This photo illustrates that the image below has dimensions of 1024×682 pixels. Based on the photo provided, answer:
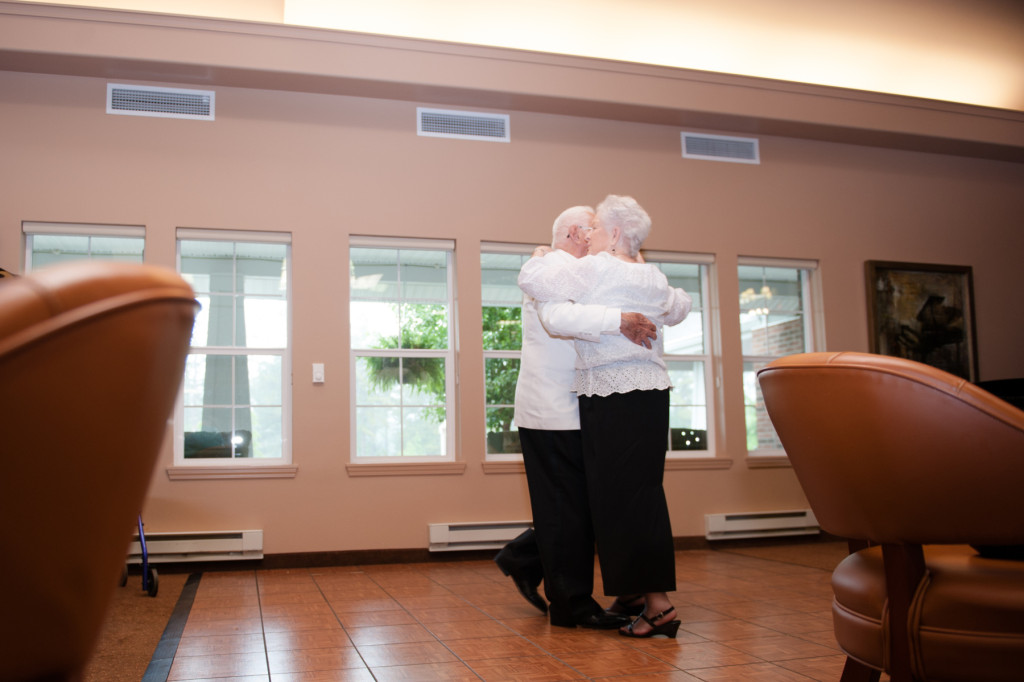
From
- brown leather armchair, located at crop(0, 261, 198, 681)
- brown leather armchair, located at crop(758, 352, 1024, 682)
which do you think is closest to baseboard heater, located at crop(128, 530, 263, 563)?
brown leather armchair, located at crop(758, 352, 1024, 682)

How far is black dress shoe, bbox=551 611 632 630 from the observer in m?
3.02

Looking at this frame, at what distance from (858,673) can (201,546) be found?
14.6 feet

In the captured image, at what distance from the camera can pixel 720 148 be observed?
6805 millimetres

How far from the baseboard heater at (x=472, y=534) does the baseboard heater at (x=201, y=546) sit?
1.17m

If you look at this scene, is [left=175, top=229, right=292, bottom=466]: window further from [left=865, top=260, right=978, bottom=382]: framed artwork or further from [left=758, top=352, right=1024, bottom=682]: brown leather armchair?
[left=865, top=260, right=978, bottom=382]: framed artwork

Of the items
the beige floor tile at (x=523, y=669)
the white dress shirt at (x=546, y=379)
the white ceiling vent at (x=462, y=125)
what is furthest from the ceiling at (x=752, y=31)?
the beige floor tile at (x=523, y=669)

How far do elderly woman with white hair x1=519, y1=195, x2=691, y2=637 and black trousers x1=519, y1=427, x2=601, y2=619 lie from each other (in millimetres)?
153

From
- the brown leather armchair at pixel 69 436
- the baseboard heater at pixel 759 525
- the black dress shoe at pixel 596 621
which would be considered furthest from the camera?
the baseboard heater at pixel 759 525

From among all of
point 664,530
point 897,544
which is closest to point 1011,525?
point 897,544

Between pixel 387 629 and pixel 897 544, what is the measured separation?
218 cm

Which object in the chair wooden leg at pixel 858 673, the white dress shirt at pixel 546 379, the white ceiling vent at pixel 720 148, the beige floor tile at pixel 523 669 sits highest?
the white ceiling vent at pixel 720 148

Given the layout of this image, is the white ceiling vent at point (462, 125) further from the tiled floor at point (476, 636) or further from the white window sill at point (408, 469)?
the tiled floor at point (476, 636)

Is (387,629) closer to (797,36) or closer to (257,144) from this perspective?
(257,144)

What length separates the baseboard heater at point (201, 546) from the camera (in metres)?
5.14
